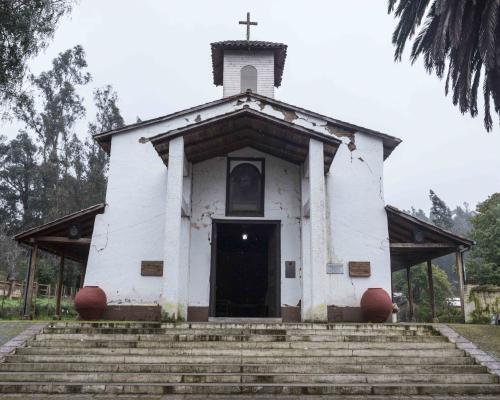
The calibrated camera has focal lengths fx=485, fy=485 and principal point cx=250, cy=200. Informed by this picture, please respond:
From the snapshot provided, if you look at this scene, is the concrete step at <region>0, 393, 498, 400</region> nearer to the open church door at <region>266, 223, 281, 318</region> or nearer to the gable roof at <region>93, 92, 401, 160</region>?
the open church door at <region>266, 223, 281, 318</region>

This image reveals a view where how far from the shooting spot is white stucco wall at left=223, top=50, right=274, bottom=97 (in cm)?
1759

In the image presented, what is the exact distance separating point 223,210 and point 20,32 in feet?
21.2

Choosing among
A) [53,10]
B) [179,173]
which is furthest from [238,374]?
[53,10]

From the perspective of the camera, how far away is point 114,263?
40.9 feet

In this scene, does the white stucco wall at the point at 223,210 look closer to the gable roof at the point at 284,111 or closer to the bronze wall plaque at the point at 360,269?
the bronze wall plaque at the point at 360,269

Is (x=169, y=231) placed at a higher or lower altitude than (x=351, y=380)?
higher

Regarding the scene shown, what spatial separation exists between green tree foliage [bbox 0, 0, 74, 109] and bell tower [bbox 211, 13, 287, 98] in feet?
21.4

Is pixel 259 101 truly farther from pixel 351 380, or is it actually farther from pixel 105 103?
pixel 105 103

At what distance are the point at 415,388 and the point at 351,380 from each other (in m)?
0.89

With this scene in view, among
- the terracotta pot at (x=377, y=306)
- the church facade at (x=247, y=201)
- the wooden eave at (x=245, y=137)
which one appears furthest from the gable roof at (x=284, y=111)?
the terracotta pot at (x=377, y=306)

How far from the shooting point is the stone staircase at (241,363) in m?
6.75

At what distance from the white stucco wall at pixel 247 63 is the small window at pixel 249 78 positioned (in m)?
0.11

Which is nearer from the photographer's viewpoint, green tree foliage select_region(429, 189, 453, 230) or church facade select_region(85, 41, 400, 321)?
church facade select_region(85, 41, 400, 321)

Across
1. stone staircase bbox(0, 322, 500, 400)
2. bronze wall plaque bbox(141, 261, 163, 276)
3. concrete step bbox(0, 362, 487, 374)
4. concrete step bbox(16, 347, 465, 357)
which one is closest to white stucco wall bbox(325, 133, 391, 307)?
stone staircase bbox(0, 322, 500, 400)
